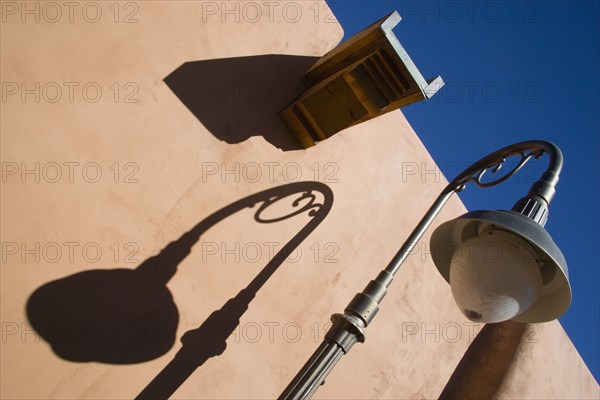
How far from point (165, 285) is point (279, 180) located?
1164 mm

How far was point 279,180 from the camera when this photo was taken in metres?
3.59

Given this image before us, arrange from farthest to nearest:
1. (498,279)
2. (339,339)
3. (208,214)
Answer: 1. (208,214)
2. (339,339)
3. (498,279)

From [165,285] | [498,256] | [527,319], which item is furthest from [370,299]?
[165,285]

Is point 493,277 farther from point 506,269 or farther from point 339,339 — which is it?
point 339,339

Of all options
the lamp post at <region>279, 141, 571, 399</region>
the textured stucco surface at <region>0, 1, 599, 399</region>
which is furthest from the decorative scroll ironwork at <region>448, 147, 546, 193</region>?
the textured stucco surface at <region>0, 1, 599, 399</region>

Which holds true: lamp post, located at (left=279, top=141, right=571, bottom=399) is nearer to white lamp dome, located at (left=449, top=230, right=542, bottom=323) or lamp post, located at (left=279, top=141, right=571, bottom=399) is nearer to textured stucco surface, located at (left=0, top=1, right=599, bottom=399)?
white lamp dome, located at (left=449, top=230, right=542, bottom=323)

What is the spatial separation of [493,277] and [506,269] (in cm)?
6

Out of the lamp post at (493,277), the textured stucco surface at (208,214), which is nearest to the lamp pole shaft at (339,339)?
the lamp post at (493,277)

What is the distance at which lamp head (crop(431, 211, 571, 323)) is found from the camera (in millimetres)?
1943

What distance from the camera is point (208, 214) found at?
316 centimetres

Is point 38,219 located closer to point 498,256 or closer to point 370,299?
point 370,299

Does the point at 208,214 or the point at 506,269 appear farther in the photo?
the point at 208,214

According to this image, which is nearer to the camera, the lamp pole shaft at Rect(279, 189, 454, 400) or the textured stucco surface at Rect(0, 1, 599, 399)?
the lamp pole shaft at Rect(279, 189, 454, 400)

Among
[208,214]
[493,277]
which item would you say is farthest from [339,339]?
[208,214]
